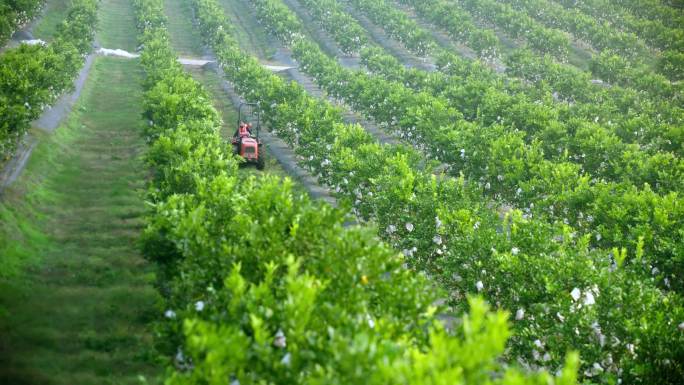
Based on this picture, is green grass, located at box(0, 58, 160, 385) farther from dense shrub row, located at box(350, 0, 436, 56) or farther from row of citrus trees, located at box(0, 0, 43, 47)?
dense shrub row, located at box(350, 0, 436, 56)

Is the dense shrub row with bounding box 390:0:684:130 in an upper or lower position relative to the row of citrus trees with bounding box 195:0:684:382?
lower

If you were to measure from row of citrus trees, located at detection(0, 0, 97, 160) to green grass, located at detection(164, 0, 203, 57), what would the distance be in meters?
30.9

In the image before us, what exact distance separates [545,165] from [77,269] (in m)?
25.6

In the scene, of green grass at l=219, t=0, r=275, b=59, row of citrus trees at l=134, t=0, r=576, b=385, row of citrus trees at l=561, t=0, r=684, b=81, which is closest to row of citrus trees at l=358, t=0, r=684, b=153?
row of citrus trees at l=561, t=0, r=684, b=81

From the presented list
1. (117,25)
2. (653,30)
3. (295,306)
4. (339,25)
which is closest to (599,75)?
(653,30)

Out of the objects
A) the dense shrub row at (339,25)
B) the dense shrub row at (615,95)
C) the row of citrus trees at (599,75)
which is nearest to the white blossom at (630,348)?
the dense shrub row at (615,95)

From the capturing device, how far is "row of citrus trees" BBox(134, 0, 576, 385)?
11117 millimetres

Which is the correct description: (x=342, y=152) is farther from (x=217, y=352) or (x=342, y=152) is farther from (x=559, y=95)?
(x=559, y=95)

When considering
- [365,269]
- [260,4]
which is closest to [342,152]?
[365,269]

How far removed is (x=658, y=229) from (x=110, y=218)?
1107 inches

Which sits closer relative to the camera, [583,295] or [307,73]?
[583,295]

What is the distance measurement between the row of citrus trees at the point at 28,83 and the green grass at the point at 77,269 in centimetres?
266

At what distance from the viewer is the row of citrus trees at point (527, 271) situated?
62.4ft

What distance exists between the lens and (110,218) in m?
35.7
